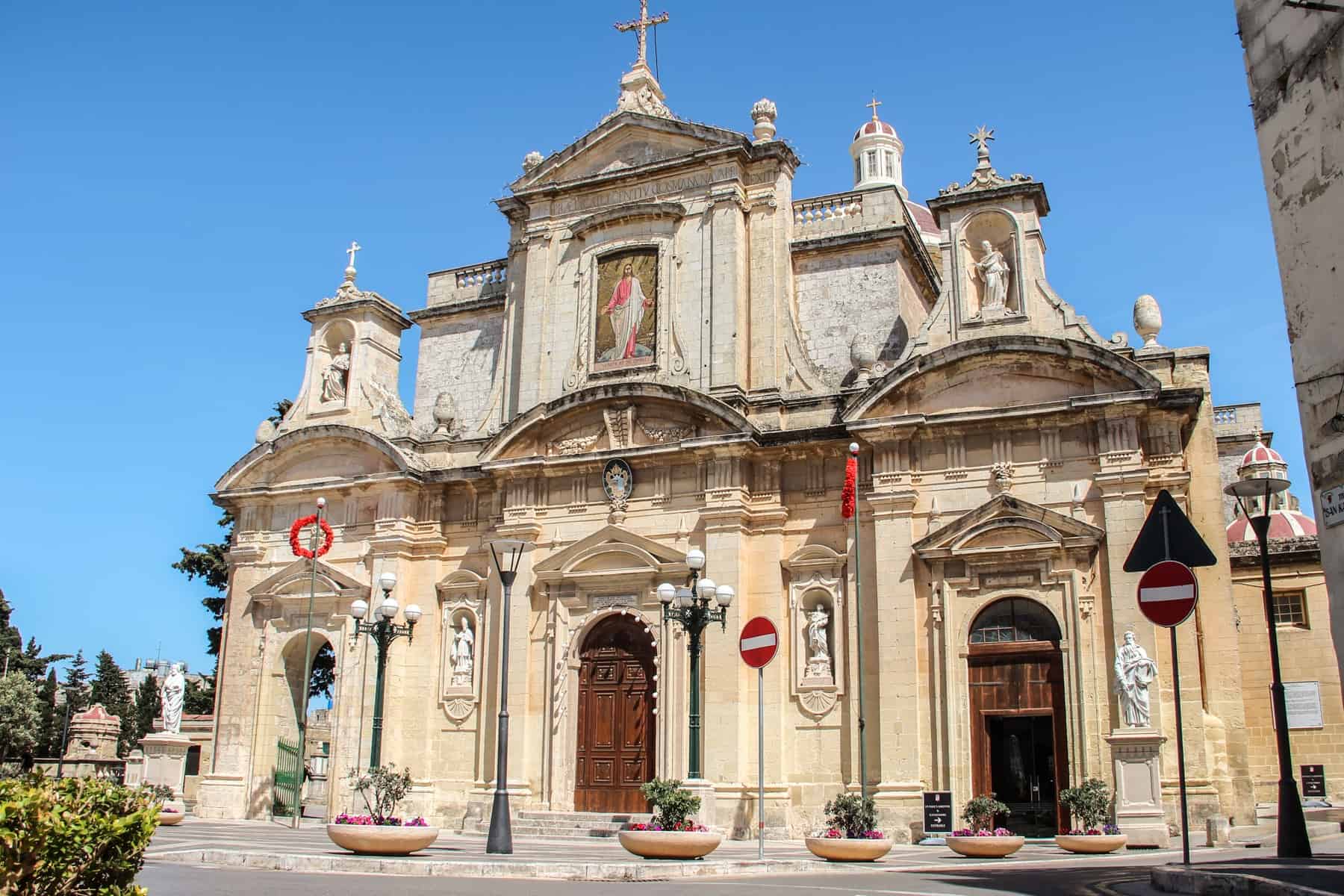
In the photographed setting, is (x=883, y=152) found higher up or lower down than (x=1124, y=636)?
higher up

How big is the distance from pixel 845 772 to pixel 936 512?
537cm

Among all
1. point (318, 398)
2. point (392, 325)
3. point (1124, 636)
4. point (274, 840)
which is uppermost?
point (392, 325)

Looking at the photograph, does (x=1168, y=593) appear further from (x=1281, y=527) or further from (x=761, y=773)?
(x=1281, y=527)

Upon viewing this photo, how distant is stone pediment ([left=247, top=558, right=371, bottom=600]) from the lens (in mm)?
29781

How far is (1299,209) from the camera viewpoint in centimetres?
1077

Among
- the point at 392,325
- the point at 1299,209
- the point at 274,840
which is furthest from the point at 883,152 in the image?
the point at 1299,209

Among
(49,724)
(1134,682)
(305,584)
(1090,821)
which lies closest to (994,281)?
(1134,682)

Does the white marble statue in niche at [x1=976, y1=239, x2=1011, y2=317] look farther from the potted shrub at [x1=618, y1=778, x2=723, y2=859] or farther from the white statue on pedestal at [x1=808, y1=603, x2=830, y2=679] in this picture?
the potted shrub at [x1=618, y1=778, x2=723, y2=859]

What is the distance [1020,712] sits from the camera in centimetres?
2350

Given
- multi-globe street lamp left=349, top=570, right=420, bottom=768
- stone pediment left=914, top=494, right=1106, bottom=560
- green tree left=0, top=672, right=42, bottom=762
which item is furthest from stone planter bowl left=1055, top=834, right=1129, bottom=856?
green tree left=0, top=672, right=42, bottom=762

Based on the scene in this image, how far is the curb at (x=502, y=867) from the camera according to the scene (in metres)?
15.3

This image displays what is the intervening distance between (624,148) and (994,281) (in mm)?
9794

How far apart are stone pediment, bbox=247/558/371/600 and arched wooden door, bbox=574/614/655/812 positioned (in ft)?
19.8

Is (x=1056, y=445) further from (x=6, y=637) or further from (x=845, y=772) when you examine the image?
(x=6, y=637)
